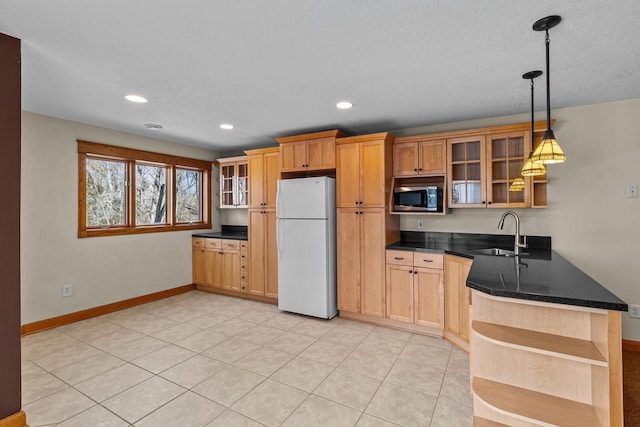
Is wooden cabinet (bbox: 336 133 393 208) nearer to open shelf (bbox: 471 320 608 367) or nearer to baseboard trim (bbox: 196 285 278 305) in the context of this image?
baseboard trim (bbox: 196 285 278 305)

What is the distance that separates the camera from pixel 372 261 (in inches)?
141

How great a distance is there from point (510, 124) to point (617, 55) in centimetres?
121

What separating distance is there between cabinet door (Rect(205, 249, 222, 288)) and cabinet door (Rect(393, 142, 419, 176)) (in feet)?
9.96

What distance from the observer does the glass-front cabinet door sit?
3.31 m

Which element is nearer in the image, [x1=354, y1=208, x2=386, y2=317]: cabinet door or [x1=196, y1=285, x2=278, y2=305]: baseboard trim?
[x1=354, y1=208, x2=386, y2=317]: cabinet door

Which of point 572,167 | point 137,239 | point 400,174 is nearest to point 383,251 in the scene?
point 400,174

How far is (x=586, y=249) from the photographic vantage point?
10.1ft

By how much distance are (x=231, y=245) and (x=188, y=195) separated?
4.11ft

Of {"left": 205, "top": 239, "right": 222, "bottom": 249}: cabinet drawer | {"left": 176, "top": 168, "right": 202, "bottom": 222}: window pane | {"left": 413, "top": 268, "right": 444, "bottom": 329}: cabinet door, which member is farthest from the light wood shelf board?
{"left": 176, "top": 168, "right": 202, "bottom": 222}: window pane

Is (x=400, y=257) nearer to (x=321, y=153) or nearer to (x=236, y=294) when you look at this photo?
(x=321, y=153)

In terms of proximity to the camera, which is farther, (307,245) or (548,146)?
(307,245)

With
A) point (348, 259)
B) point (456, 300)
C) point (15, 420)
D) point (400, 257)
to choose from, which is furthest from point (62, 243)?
point (456, 300)

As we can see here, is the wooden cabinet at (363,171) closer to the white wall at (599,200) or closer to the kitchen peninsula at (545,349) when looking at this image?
the white wall at (599,200)

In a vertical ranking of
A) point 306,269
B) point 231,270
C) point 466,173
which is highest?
point 466,173
